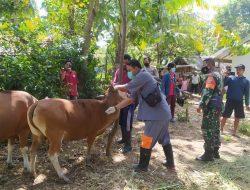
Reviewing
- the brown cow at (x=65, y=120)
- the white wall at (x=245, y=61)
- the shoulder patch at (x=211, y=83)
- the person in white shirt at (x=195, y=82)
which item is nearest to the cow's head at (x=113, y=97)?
the brown cow at (x=65, y=120)

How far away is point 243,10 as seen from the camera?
76000mm

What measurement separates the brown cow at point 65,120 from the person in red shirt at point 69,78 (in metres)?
2.40

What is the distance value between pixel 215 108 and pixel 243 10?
76.4 m

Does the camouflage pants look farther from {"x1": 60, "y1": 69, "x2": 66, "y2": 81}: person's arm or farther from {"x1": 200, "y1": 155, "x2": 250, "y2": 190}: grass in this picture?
{"x1": 60, "y1": 69, "x2": 66, "y2": 81}: person's arm

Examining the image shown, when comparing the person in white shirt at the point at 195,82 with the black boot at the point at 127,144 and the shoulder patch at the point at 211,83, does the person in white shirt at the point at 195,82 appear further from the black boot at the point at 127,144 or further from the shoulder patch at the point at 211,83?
the shoulder patch at the point at 211,83

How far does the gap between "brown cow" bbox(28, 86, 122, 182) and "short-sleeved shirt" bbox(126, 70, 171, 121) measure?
24.2 inches

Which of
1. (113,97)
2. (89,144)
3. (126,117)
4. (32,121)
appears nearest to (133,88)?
(113,97)

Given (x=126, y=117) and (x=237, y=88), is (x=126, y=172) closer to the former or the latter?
(x=126, y=117)

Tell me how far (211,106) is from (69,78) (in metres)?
3.80

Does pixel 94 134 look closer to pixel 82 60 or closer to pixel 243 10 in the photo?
pixel 82 60

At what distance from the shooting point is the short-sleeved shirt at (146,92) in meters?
5.26

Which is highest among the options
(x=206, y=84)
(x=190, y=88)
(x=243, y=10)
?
(x=243, y=10)

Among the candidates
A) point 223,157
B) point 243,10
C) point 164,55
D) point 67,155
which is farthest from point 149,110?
point 243,10

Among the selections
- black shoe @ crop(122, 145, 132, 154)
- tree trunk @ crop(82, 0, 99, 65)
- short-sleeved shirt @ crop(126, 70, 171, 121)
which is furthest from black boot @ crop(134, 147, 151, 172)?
tree trunk @ crop(82, 0, 99, 65)
